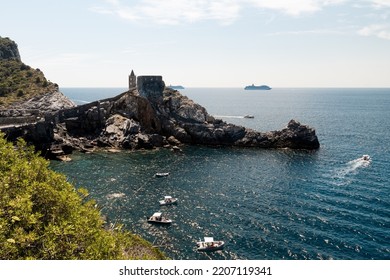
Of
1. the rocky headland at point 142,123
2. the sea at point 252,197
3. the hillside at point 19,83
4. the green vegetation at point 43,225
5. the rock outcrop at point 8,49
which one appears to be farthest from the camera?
the rock outcrop at point 8,49

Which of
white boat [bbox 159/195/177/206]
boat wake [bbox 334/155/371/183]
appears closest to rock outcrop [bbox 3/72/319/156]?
boat wake [bbox 334/155/371/183]

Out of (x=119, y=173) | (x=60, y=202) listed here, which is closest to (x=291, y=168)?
(x=119, y=173)

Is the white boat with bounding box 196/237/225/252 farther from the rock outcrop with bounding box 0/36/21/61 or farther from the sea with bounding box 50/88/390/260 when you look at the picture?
the rock outcrop with bounding box 0/36/21/61

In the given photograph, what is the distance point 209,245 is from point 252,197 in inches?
858

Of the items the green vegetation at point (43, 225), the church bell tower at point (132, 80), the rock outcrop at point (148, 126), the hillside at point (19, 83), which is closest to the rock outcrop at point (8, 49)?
the hillside at point (19, 83)

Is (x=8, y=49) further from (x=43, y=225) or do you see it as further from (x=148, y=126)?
(x=43, y=225)

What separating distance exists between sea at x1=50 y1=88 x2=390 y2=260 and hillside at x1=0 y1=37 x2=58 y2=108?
43.3 m

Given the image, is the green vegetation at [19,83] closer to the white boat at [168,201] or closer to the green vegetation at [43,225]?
the white boat at [168,201]

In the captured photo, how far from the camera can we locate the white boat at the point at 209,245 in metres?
47.0

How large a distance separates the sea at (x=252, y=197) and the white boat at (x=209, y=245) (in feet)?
3.24

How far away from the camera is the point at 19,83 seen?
132000 mm

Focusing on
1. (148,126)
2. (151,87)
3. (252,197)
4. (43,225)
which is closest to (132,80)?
(151,87)

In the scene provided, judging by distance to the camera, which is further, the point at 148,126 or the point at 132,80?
the point at 132,80

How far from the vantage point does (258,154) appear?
103875 millimetres
